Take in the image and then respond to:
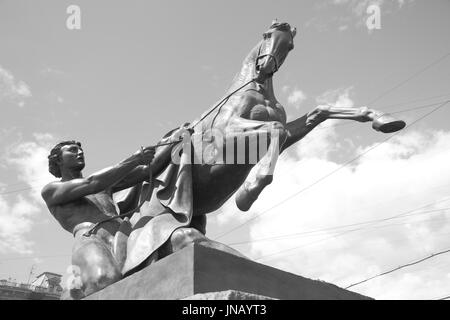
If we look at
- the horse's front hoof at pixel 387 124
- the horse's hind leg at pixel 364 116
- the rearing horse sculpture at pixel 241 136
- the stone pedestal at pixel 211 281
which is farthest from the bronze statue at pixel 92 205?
the horse's front hoof at pixel 387 124

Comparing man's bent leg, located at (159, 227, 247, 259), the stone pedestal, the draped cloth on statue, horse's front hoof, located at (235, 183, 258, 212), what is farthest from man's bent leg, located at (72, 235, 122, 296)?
horse's front hoof, located at (235, 183, 258, 212)

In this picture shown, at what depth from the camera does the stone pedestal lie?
313 cm

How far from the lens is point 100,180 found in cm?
488

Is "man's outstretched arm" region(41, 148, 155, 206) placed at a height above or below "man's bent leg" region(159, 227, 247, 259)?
above

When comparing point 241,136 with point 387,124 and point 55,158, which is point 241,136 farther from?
point 55,158

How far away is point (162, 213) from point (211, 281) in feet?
4.58

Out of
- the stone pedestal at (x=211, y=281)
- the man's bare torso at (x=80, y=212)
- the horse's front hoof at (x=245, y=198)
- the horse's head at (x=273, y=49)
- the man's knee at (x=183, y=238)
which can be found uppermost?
the horse's head at (x=273, y=49)

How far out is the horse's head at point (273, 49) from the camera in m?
5.30

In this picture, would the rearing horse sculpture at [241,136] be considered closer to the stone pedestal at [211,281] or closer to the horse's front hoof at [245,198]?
the horse's front hoof at [245,198]

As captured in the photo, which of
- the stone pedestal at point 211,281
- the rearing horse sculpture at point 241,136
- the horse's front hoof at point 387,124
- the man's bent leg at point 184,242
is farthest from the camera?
the horse's front hoof at point 387,124

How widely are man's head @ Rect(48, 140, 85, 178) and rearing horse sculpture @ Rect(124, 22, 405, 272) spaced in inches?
42.2

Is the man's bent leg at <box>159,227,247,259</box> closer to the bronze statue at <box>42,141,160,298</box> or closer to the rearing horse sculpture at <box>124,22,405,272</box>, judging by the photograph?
the rearing horse sculpture at <box>124,22,405,272</box>

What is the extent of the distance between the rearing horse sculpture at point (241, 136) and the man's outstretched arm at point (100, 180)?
0.61 feet
